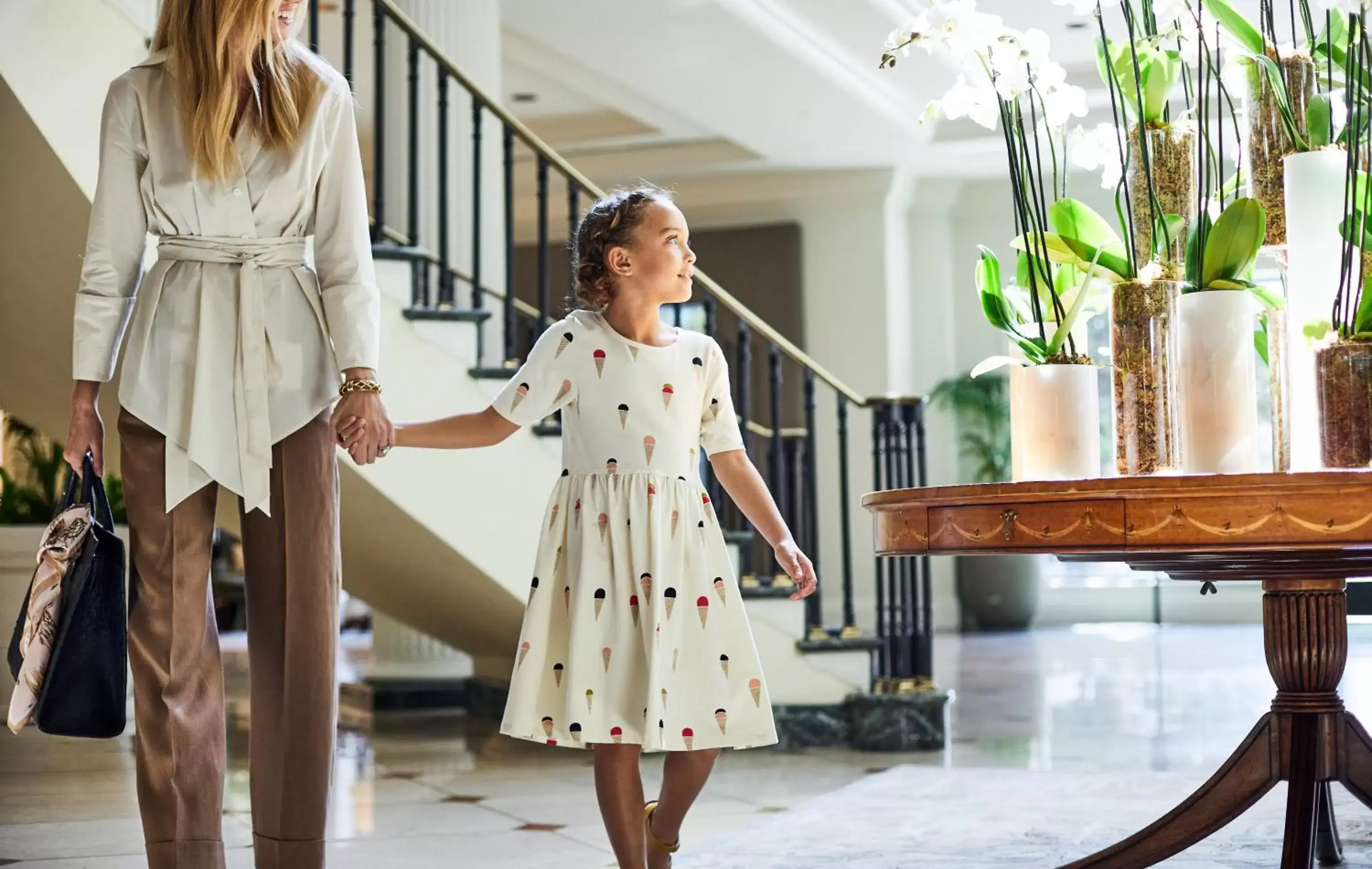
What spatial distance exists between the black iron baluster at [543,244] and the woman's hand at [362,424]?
103 inches

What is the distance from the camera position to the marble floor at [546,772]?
9.49 feet

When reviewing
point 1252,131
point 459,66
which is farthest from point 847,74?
point 1252,131

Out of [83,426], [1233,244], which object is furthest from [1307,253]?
[83,426]

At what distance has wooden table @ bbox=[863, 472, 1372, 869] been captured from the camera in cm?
157

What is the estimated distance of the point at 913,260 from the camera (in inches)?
472

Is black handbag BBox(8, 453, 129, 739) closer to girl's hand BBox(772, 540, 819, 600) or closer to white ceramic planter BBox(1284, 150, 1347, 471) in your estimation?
girl's hand BBox(772, 540, 819, 600)

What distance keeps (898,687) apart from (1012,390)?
278cm

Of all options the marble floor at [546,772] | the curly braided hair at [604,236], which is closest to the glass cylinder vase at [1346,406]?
the curly braided hair at [604,236]

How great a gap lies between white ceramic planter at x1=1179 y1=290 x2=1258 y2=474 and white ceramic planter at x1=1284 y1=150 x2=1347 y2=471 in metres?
0.06

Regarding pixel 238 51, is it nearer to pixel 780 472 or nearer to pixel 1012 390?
pixel 1012 390

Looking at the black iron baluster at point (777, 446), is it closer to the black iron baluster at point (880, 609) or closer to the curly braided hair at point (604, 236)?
the black iron baluster at point (880, 609)

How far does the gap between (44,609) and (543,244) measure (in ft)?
9.52

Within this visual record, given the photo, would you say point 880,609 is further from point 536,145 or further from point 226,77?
point 226,77

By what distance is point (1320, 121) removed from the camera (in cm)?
193
